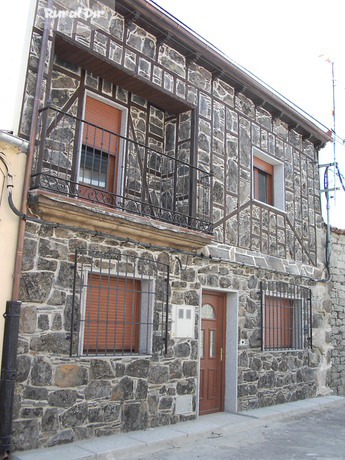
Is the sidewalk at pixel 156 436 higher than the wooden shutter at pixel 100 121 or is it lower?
lower

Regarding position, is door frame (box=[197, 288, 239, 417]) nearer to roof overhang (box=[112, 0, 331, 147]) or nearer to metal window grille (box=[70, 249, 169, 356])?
metal window grille (box=[70, 249, 169, 356])

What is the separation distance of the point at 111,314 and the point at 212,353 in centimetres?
244

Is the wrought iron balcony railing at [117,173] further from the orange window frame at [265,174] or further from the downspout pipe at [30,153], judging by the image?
the orange window frame at [265,174]

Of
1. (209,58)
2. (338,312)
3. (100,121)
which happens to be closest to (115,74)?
(100,121)

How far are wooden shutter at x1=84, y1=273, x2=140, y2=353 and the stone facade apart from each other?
0.30 m

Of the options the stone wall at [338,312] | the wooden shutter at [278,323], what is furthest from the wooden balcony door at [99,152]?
the stone wall at [338,312]

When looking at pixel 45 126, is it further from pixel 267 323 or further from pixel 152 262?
pixel 267 323

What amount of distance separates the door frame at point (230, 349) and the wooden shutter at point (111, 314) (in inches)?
62.6

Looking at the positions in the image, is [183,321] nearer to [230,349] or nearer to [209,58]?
[230,349]

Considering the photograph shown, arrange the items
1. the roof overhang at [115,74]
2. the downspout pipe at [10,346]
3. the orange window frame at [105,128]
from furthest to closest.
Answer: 1. the orange window frame at [105,128]
2. the roof overhang at [115,74]
3. the downspout pipe at [10,346]

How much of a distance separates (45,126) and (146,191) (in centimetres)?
233

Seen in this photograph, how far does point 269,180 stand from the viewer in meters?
10.2

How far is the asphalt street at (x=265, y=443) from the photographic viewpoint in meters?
5.77

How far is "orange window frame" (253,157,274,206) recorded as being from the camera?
968 centimetres
